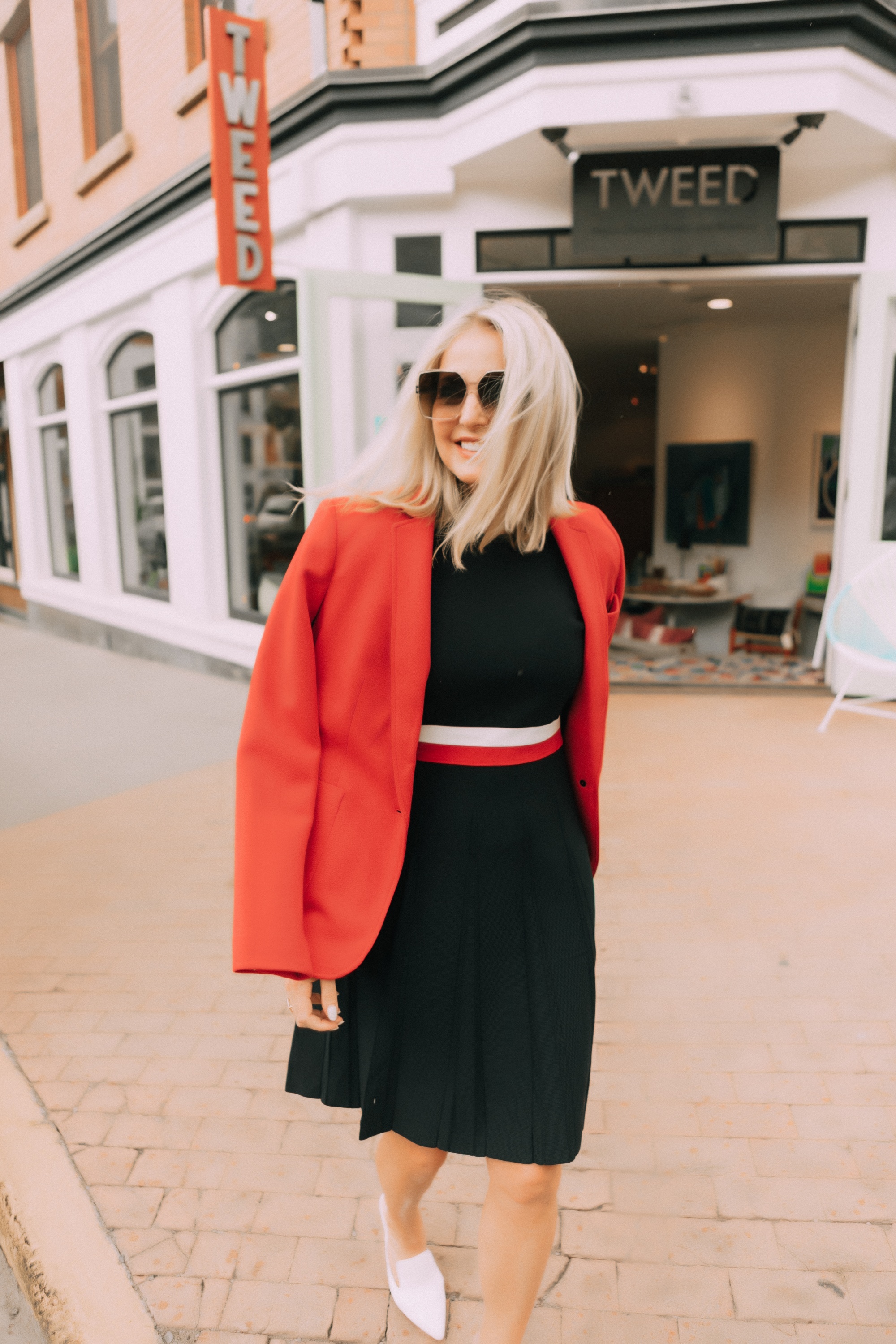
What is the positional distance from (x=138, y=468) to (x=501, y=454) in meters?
9.71

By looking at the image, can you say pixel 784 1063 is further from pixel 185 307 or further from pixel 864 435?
pixel 185 307

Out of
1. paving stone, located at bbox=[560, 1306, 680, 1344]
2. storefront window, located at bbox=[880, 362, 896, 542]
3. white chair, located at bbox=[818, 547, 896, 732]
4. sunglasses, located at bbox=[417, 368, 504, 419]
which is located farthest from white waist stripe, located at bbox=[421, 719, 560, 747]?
storefront window, located at bbox=[880, 362, 896, 542]

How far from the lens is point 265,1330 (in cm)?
189

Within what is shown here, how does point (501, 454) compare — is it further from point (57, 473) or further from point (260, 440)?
point (57, 473)

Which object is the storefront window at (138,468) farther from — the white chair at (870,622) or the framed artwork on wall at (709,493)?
the white chair at (870,622)

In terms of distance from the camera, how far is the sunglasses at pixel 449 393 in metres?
1.56

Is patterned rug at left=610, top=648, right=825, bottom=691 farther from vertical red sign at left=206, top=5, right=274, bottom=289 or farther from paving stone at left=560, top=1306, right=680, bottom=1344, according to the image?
paving stone at left=560, top=1306, right=680, bottom=1344

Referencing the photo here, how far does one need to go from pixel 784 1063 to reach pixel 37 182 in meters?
13.8

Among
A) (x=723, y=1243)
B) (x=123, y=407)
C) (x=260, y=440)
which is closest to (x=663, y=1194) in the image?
(x=723, y=1243)

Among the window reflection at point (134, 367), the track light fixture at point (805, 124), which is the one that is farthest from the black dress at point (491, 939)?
the window reflection at point (134, 367)

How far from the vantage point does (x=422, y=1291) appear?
192 cm

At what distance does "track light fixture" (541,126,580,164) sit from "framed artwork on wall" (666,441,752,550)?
200 inches

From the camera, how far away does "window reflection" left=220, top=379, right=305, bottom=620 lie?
26.7 ft

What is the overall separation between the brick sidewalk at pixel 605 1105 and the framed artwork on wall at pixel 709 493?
6901 mm
